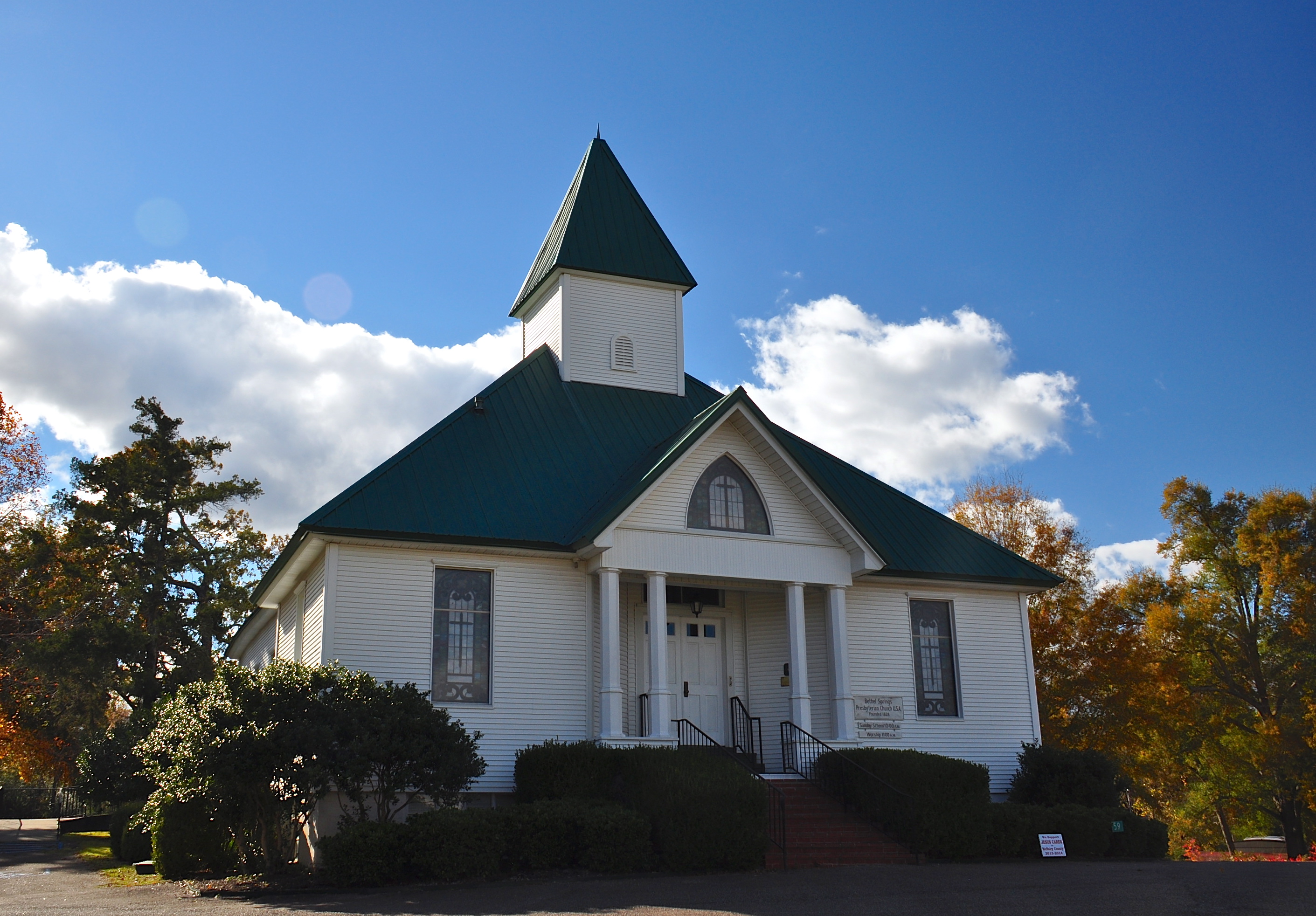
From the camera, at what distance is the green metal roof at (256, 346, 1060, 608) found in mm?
16656

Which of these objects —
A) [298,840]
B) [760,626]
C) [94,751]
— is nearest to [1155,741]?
[760,626]

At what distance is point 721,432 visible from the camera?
59.9 ft

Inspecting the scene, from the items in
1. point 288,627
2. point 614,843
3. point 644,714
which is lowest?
point 614,843

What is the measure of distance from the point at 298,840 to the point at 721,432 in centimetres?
924

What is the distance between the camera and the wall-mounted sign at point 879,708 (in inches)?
733

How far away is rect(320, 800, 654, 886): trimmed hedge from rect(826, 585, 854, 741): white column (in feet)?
17.4

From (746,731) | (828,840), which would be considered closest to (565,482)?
(746,731)

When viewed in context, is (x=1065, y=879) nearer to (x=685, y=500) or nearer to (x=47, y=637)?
(x=685, y=500)

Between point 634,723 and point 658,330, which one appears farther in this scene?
point 658,330

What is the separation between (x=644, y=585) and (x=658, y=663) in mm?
2307

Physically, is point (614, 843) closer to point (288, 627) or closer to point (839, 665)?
point (839, 665)

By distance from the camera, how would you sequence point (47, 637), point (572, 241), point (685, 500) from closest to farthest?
1. point (685, 500)
2. point (572, 241)
3. point (47, 637)

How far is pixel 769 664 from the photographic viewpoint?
1917cm

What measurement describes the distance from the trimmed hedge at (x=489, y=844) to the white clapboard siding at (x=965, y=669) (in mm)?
6551
